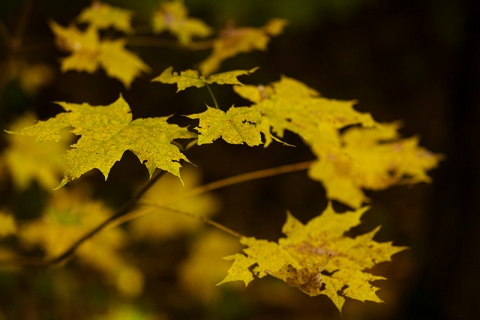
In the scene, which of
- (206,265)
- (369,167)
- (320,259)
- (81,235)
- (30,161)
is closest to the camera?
(320,259)

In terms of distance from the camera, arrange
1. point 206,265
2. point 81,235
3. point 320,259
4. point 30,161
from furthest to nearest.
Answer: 1. point 206,265
2. point 30,161
3. point 81,235
4. point 320,259

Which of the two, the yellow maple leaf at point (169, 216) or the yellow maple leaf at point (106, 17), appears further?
the yellow maple leaf at point (169, 216)

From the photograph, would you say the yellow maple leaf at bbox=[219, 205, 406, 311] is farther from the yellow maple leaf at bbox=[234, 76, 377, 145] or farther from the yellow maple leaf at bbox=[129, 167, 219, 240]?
the yellow maple leaf at bbox=[129, 167, 219, 240]

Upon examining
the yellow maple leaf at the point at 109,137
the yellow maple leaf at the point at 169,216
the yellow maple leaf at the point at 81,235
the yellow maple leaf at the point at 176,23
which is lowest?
the yellow maple leaf at the point at 169,216

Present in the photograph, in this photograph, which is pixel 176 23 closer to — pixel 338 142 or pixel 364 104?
pixel 338 142

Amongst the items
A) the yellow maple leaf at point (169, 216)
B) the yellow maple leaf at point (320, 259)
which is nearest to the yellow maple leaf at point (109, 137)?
the yellow maple leaf at point (320, 259)

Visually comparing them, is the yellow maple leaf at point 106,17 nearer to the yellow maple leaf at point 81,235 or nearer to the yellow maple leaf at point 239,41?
the yellow maple leaf at point 239,41

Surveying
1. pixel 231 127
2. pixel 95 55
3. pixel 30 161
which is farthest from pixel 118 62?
pixel 30 161
